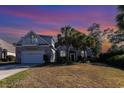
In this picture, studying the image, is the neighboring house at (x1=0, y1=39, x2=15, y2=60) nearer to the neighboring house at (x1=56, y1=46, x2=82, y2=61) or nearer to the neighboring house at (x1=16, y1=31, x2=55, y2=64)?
the neighboring house at (x1=16, y1=31, x2=55, y2=64)

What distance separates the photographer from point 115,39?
59938mm

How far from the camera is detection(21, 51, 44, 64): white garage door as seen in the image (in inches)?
1823

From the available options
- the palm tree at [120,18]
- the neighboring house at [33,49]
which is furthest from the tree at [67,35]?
the palm tree at [120,18]

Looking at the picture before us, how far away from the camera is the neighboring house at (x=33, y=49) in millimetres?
46562

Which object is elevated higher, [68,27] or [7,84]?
[68,27]

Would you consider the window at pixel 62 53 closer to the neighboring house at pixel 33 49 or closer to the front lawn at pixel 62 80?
the neighboring house at pixel 33 49

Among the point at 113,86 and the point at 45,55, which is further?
the point at 45,55

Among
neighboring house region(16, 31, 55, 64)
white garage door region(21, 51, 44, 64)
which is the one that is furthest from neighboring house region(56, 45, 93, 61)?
white garage door region(21, 51, 44, 64)
